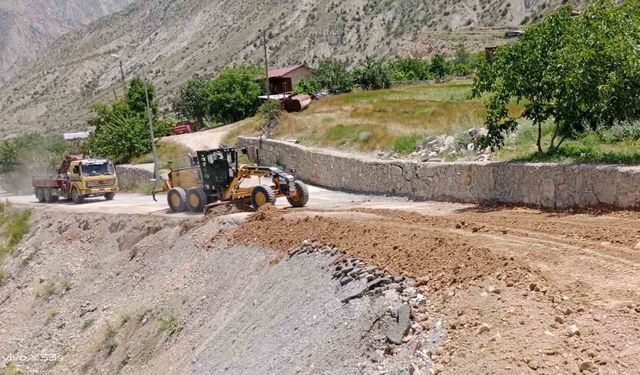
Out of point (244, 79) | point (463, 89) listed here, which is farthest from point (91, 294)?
point (244, 79)

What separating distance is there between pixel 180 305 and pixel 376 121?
22610 millimetres

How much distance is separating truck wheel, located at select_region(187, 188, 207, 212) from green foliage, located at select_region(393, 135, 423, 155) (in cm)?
852

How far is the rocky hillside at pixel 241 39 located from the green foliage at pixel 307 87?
65.9ft

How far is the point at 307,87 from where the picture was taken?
7625 centimetres

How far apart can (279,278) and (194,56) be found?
5422 inches

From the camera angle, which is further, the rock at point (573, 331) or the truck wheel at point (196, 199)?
the truck wheel at point (196, 199)

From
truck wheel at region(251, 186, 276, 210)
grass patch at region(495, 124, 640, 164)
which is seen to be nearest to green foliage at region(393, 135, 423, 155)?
grass patch at region(495, 124, 640, 164)

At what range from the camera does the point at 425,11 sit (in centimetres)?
12288

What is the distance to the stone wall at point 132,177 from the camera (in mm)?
46562

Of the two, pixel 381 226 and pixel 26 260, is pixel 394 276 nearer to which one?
pixel 381 226

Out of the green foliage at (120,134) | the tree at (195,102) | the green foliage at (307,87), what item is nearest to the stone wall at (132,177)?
the green foliage at (120,134)

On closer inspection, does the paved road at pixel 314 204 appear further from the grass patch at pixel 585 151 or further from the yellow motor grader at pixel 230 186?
the grass patch at pixel 585 151

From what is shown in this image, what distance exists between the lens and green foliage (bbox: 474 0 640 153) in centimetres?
1669

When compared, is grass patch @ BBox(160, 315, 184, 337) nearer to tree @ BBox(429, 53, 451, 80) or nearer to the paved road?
the paved road
